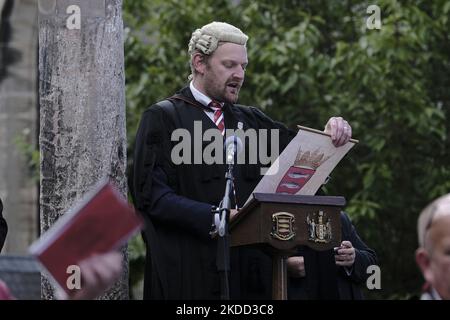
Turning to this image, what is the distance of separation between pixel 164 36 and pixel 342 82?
6.11 ft

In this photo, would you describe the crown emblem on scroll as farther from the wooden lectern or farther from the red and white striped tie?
the red and white striped tie

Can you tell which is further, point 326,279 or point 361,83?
point 361,83

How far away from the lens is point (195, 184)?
303 inches

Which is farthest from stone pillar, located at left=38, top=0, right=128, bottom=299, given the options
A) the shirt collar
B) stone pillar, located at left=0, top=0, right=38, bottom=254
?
stone pillar, located at left=0, top=0, right=38, bottom=254

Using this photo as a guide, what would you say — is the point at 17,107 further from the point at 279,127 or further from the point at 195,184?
the point at 195,184

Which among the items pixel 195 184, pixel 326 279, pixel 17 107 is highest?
pixel 195 184

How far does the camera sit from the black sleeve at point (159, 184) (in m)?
7.46

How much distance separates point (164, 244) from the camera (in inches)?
301

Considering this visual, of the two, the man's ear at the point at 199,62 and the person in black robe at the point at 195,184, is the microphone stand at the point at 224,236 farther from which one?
the man's ear at the point at 199,62

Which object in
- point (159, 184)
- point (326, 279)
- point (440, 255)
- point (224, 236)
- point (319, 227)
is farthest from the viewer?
point (326, 279)

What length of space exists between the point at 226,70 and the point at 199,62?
185 mm

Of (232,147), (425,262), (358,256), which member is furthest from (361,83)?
(425,262)

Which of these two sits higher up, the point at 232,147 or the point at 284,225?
the point at 232,147

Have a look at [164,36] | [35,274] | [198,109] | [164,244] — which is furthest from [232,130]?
[35,274]
